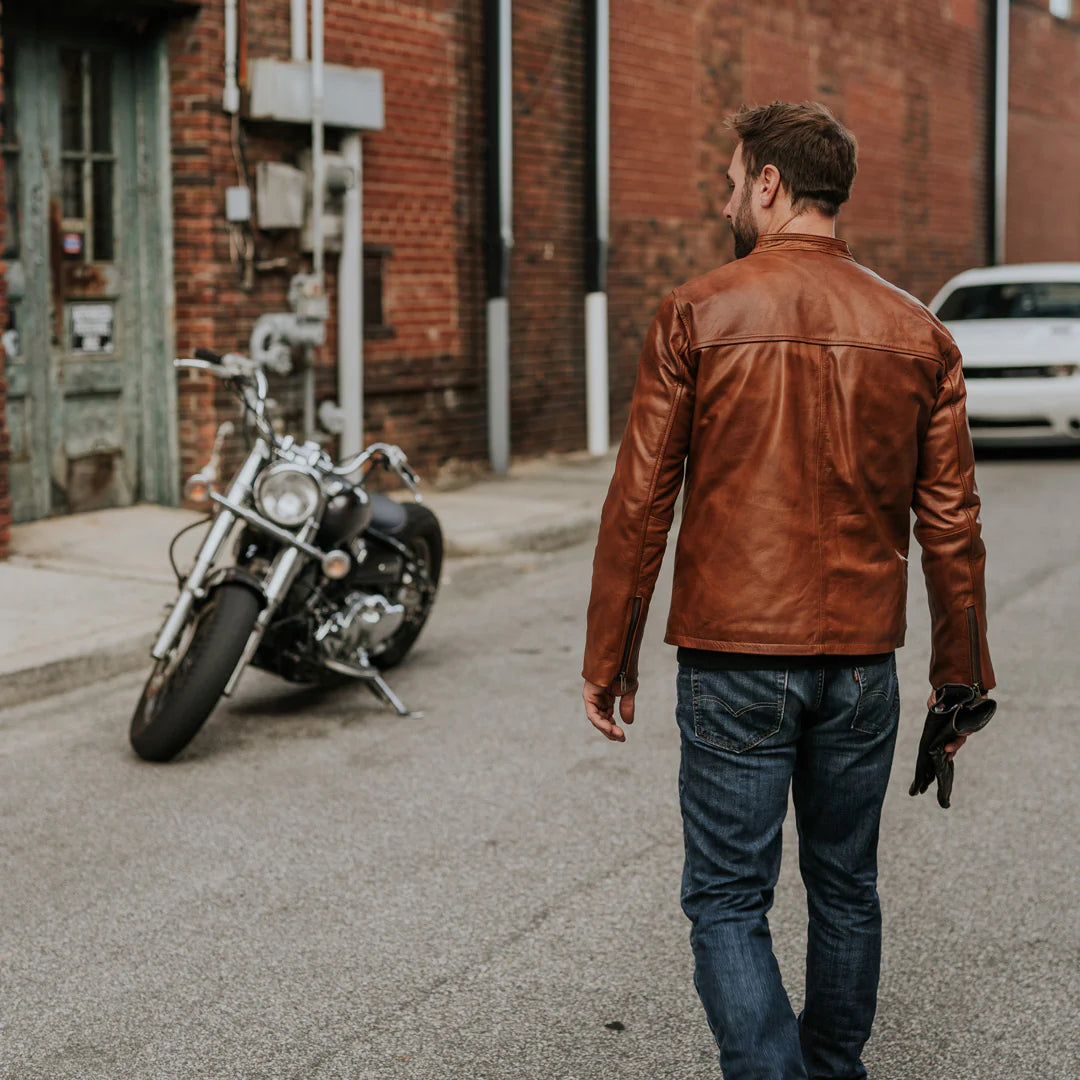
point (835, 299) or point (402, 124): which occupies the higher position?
point (402, 124)

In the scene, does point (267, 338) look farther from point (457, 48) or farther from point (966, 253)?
point (966, 253)

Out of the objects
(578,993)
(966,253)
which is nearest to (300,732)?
(578,993)

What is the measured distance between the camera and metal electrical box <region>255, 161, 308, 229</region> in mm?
10500

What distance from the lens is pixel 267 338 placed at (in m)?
10.4

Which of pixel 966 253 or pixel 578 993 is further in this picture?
pixel 966 253

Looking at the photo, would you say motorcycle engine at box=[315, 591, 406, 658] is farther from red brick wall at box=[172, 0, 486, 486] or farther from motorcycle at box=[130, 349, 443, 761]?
red brick wall at box=[172, 0, 486, 486]

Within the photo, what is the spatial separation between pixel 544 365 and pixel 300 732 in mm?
8103

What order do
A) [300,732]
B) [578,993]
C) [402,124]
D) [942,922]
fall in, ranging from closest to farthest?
[578,993] < [942,922] < [300,732] < [402,124]

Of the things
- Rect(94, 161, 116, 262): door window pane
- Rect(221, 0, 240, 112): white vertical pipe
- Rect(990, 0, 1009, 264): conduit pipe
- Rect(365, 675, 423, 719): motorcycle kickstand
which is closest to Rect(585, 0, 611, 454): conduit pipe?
Rect(221, 0, 240, 112): white vertical pipe

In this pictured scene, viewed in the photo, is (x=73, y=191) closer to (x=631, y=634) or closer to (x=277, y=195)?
(x=277, y=195)

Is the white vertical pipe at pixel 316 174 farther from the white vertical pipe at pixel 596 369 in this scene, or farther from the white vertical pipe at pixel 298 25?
the white vertical pipe at pixel 596 369

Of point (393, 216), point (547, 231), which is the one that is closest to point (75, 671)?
point (393, 216)

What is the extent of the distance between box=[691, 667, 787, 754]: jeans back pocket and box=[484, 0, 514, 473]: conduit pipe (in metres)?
10.2

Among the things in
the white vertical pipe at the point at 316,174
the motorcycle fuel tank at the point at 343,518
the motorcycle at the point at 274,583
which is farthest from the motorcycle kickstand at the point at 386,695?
the white vertical pipe at the point at 316,174
